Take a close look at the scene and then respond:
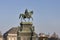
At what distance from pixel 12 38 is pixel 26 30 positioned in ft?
287

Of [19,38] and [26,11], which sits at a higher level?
[26,11]

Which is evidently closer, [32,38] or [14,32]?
[32,38]

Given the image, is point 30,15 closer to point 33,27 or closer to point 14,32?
point 33,27

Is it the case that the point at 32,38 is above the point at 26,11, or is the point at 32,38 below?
below

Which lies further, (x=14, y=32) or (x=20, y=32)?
(x=14, y=32)

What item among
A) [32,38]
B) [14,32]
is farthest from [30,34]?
[14,32]

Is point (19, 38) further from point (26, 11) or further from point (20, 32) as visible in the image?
point (26, 11)

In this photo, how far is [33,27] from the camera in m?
47.9

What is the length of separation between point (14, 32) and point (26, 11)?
84.5 meters

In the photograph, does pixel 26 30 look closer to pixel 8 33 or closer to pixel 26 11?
pixel 26 11

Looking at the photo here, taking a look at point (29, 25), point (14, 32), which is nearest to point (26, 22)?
point (29, 25)

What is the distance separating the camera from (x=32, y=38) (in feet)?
157

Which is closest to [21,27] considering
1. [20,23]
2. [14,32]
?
[20,23]

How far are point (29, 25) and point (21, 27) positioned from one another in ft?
3.61
